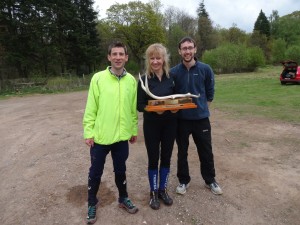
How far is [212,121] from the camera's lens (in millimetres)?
7848

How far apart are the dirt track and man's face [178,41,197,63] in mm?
1706

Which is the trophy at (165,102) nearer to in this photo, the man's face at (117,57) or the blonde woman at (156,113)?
the blonde woman at (156,113)

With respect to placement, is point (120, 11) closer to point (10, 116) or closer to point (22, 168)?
point (10, 116)

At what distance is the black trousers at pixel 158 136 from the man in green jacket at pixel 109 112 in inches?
8.8

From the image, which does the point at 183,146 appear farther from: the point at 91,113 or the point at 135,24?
the point at 135,24

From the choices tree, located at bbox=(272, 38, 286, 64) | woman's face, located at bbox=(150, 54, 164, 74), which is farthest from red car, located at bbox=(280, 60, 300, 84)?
tree, located at bbox=(272, 38, 286, 64)

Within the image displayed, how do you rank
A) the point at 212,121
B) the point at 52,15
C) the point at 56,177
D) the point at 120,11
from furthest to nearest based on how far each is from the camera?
1. the point at 120,11
2. the point at 52,15
3. the point at 212,121
4. the point at 56,177

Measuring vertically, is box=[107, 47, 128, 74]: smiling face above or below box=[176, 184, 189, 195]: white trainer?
above

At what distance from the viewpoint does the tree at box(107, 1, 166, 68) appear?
4200cm

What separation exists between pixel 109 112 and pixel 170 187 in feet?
4.90

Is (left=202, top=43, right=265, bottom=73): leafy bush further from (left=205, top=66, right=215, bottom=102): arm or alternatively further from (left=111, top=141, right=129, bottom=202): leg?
(left=111, top=141, right=129, bottom=202): leg

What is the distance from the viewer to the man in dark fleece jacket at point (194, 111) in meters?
3.54

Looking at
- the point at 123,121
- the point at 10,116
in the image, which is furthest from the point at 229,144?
the point at 10,116

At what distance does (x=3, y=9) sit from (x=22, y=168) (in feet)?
86.2
